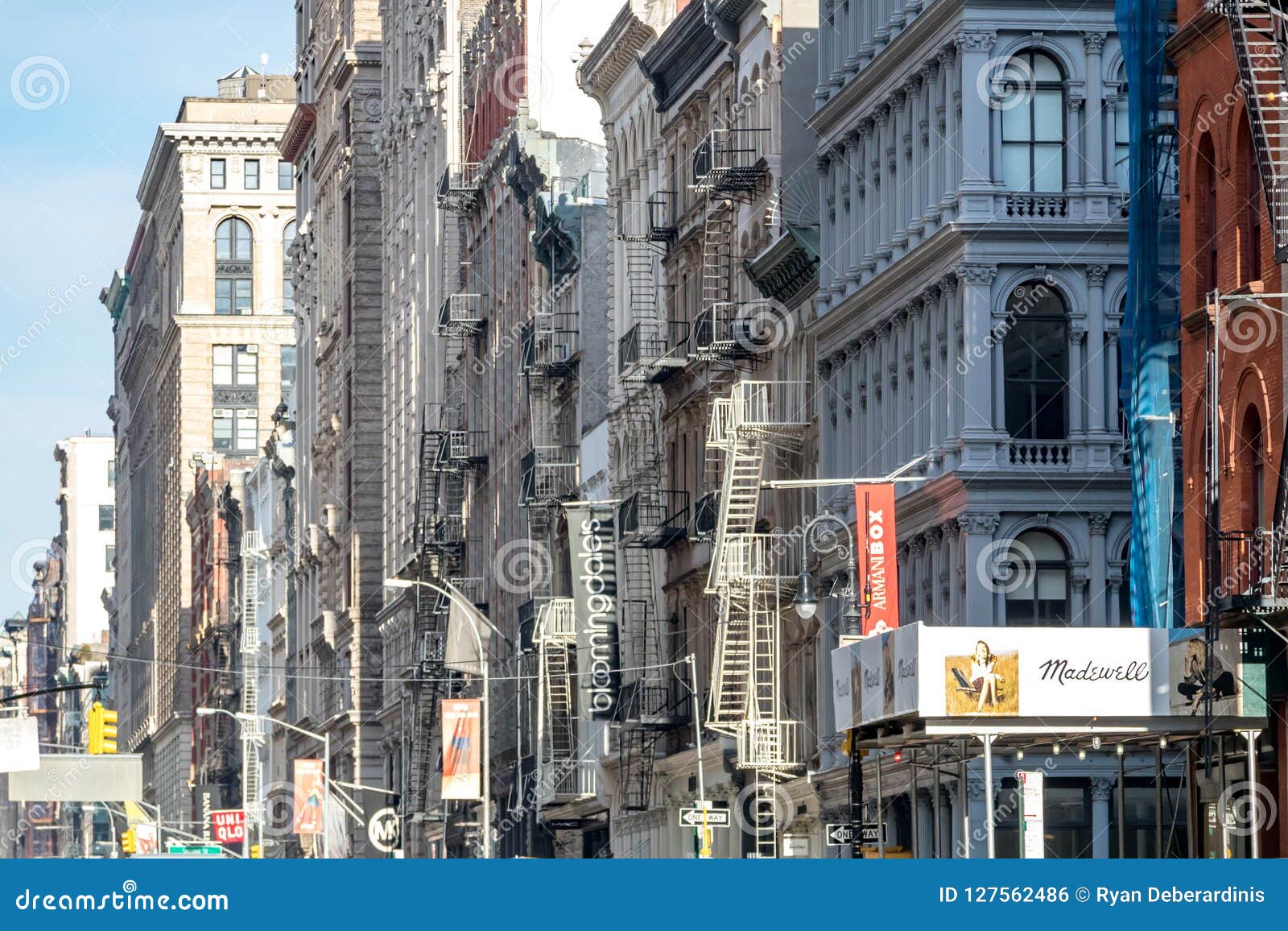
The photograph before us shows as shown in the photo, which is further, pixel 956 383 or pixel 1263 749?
pixel 956 383

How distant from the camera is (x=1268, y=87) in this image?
124 feet

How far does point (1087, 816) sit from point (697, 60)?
26560 millimetres

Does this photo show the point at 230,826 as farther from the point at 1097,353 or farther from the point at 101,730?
the point at 1097,353

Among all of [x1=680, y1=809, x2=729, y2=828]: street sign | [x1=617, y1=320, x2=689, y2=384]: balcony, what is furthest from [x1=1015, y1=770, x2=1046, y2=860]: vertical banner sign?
[x1=617, y1=320, x2=689, y2=384]: balcony

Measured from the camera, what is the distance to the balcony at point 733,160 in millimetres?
62750

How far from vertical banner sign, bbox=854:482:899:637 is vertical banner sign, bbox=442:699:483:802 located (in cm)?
2972

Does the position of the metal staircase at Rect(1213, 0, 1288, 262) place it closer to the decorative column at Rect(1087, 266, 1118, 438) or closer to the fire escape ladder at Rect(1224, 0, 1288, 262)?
the fire escape ladder at Rect(1224, 0, 1288, 262)

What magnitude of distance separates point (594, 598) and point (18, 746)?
17.6 m

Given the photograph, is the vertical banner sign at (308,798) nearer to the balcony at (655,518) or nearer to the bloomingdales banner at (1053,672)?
the balcony at (655,518)

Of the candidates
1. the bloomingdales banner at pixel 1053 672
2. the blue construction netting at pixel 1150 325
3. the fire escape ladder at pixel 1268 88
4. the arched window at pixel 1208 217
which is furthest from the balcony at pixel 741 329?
the fire escape ladder at pixel 1268 88

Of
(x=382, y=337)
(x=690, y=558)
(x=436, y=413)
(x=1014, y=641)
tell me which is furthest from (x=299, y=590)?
(x=1014, y=641)

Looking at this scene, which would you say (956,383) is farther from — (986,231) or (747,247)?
(747,247)

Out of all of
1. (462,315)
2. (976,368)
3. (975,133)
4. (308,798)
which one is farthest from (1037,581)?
(462,315)

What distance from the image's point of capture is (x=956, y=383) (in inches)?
1991
